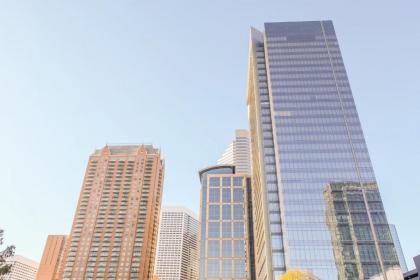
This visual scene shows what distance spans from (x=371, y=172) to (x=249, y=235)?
203ft

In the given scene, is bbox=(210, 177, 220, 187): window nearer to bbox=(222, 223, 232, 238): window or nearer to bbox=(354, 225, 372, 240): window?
bbox=(222, 223, 232, 238): window

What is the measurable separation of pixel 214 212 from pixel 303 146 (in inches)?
2362

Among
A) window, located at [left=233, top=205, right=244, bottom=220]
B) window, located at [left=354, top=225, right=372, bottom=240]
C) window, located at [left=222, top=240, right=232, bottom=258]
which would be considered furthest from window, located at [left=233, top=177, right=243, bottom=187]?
window, located at [left=354, top=225, right=372, bottom=240]

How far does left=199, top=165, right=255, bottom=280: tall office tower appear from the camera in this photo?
13962cm

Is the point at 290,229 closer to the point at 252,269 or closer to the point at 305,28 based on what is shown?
the point at 252,269

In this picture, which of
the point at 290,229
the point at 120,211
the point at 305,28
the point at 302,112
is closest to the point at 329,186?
the point at 290,229

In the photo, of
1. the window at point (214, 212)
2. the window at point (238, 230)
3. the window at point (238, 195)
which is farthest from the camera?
the window at point (238, 195)

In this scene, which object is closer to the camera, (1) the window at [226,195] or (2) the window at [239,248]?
(2) the window at [239,248]

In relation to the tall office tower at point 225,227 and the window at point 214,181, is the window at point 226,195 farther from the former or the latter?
the window at point 214,181

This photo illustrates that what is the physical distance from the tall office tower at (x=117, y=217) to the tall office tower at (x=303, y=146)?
2793 inches

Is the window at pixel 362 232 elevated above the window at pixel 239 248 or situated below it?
below

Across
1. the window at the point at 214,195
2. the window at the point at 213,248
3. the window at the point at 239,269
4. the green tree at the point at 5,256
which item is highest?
the window at the point at 214,195

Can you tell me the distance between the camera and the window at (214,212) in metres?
151

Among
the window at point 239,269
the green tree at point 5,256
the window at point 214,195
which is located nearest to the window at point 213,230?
the window at point 214,195
